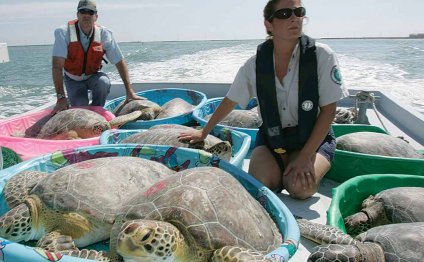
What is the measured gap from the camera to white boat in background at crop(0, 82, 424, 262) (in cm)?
227

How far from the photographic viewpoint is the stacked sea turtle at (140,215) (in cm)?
125

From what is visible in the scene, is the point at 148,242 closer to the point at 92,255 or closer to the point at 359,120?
the point at 92,255

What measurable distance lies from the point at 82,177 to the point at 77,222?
0.75ft

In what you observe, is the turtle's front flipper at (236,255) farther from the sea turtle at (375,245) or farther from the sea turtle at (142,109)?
the sea turtle at (142,109)

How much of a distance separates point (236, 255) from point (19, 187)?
1.30 meters

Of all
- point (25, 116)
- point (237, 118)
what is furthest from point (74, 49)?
point (237, 118)

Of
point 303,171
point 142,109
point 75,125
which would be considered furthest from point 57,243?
point 142,109

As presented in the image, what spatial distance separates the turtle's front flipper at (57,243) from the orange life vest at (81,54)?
9.89 feet

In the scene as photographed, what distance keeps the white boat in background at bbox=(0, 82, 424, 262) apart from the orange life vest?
0.76 m

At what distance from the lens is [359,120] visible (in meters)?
3.87

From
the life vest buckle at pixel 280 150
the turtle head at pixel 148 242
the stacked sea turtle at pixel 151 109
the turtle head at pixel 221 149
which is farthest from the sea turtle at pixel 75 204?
the stacked sea turtle at pixel 151 109

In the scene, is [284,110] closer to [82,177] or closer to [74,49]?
[82,177]

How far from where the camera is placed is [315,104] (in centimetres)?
227

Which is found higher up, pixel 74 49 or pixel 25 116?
pixel 74 49
